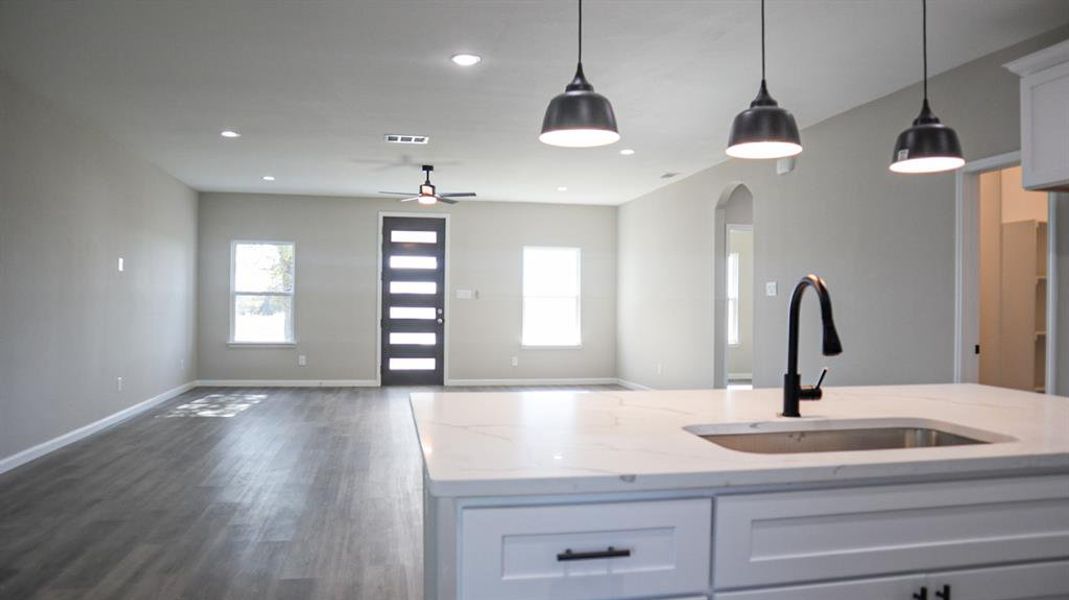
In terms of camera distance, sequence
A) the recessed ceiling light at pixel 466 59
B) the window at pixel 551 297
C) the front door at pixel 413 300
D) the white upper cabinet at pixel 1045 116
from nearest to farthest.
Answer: the white upper cabinet at pixel 1045 116 < the recessed ceiling light at pixel 466 59 < the front door at pixel 413 300 < the window at pixel 551 297

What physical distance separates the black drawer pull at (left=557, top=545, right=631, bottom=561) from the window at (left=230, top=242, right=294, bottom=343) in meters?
8.99

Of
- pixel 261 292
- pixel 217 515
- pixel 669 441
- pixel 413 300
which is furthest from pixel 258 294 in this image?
pixel 669 441

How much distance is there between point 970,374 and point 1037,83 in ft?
6.06

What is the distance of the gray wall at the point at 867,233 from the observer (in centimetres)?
418

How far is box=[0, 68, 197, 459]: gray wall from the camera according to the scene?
15.3 ft

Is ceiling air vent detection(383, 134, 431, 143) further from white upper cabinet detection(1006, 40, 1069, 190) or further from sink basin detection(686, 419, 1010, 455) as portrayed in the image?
sink basin detection(686, 419, 1010, 455)

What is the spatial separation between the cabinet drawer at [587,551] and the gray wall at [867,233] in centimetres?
365

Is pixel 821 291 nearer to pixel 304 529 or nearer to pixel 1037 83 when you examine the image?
pixel 1037 83

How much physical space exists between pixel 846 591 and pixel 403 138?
551 centimetres

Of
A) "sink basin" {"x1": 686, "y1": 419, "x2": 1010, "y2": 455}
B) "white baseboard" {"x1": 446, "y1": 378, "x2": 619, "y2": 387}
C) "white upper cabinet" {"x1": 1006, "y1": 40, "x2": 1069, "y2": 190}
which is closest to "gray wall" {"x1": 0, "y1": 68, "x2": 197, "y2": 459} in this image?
"white baseboard" {"x1": 446, "y1": 378, "x2": 619, "y2": 387}

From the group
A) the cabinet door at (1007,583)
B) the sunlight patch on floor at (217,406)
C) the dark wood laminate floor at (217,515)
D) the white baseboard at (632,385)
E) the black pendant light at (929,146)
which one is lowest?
the dark wood laminate floor at (217,515)

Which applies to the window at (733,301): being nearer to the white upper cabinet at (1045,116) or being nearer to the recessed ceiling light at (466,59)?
the recessed ceiling light at (466,59)

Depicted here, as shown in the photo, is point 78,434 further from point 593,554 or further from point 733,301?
point 733,301

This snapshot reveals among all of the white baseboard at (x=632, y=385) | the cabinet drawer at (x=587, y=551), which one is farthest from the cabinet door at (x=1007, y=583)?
the white baseboard at (x=632, y=385)
